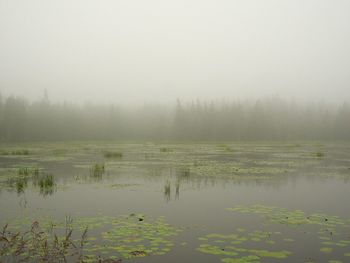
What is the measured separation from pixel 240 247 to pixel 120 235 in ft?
12.6

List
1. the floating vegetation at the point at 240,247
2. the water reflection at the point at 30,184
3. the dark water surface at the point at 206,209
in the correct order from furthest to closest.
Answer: the water reflection at the point at 30,184
the dark water surface at the point at 206,209
the floating vegetation at the point at 240,247

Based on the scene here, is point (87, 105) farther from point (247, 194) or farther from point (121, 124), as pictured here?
point (247, 194)

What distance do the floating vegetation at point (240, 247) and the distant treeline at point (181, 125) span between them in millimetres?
101006

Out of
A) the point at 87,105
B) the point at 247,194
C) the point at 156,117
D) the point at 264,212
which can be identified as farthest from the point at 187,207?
the point at 87,105

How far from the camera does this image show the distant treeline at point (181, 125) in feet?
365

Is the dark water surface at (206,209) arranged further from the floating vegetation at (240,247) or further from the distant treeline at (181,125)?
the distant treeline at (181,125)

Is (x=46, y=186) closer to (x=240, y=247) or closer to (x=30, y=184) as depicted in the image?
(x=30, y=184)

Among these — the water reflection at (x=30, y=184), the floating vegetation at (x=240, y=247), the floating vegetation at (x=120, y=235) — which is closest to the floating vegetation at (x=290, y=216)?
the floating vegetation at (x=240, y=247)

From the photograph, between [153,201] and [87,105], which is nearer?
[153,201]

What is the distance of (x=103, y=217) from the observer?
1452 cm

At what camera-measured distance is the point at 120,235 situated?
1184 centimetres

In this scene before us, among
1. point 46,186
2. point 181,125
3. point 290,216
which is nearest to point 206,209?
point 290,216

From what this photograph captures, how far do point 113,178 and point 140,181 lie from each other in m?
2.46

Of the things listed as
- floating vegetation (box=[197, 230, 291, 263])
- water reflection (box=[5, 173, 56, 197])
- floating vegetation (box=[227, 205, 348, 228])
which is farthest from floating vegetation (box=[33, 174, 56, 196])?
floating vegetation (box=[197, 230, 291, 263])
